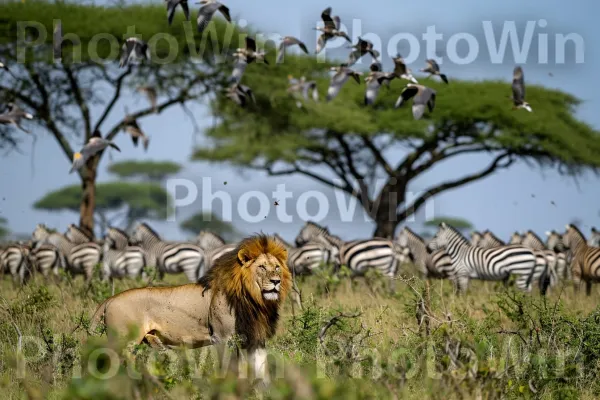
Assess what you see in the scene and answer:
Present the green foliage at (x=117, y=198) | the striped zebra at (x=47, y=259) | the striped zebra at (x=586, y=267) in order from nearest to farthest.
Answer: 1. the striped zebra at (x=586, y=267)
2. the striped zebra at (x=47, y=259)
3. the green foliage at (x=117, y=198)

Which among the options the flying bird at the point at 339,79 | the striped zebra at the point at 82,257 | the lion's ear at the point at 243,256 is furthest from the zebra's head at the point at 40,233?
the lion's ear at the point at 243,256

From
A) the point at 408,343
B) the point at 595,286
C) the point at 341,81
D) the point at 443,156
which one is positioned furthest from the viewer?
the point at 443,156

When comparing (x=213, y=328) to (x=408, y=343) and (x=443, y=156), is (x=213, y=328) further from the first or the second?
(x=443, y=156)

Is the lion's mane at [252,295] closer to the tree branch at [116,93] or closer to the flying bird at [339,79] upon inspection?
the flying bird at [339,79]

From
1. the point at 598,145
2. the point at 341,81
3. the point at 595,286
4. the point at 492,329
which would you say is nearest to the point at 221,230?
the point at 598,145

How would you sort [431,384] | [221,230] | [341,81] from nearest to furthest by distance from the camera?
[431,384] → [341,81] → [221,230]

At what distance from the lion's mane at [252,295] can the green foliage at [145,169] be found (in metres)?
47.1

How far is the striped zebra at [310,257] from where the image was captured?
16016mm

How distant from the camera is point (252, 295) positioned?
719 cm

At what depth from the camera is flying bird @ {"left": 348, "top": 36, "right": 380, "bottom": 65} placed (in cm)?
1293

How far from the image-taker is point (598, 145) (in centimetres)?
3419

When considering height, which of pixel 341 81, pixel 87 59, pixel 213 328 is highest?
pixel 87 59

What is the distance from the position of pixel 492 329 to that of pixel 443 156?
80.0ft

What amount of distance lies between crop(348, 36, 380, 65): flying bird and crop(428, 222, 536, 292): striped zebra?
4.39 metres
